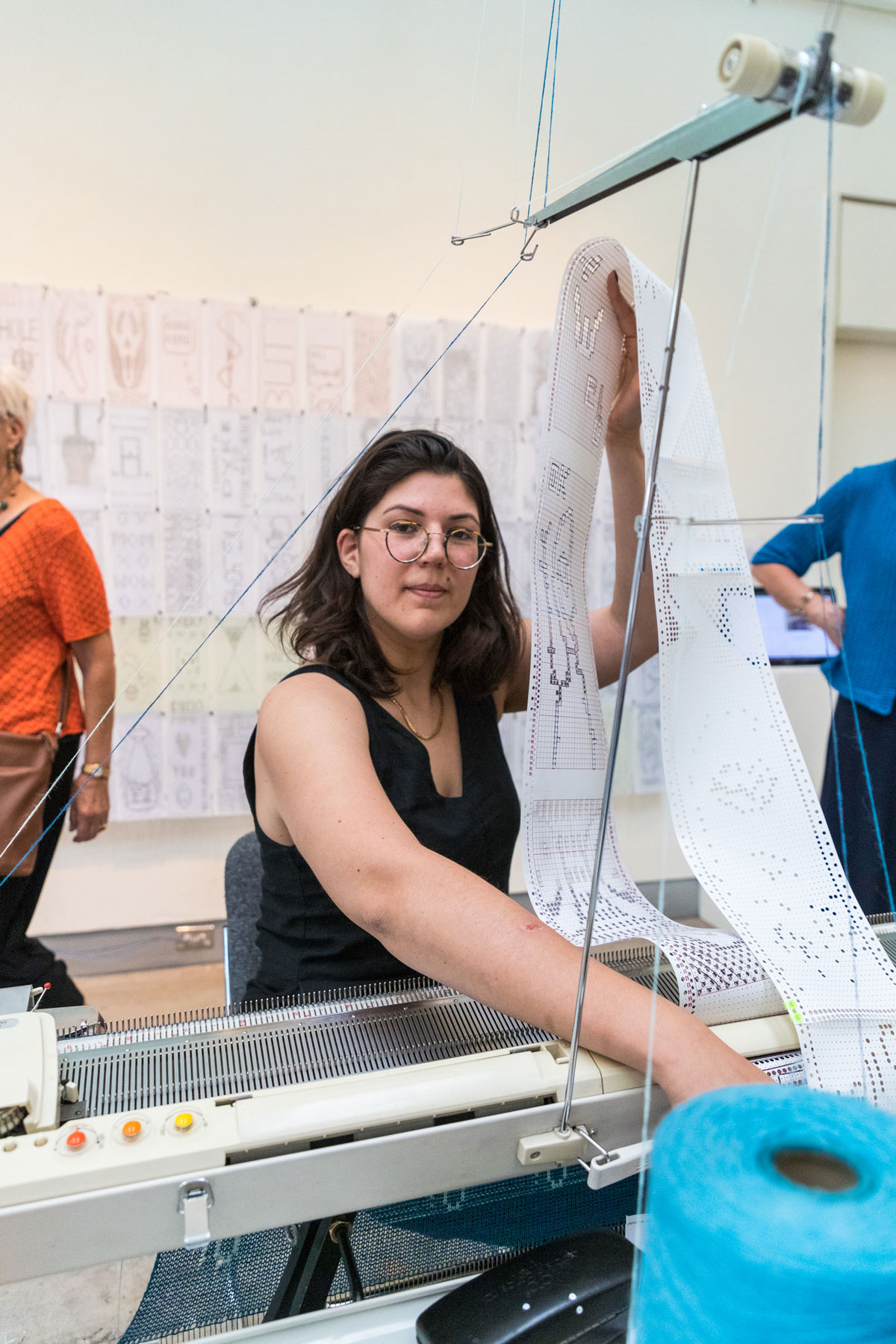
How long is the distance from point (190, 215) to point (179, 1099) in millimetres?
2603

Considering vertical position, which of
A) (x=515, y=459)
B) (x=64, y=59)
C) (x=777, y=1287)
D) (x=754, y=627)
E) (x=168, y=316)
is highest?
(x=64, y=59)

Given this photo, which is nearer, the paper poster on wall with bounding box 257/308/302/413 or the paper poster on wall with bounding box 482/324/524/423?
the paper poster on wall with bounding box 257/308/302/413

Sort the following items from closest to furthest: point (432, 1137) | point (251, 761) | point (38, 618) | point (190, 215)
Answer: point (432, 1137), point (251, 761), point (38, 618), point (190, 215)

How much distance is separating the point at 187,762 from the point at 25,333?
49.4 inches

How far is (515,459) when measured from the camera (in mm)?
2975

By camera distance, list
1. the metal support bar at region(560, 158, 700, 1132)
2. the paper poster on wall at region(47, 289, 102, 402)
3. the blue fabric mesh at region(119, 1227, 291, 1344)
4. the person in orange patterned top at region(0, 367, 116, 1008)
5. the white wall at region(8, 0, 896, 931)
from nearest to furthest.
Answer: the metal support bar at region(560, 158, 700, 1132)
the blue fabric mesh at region(119, 1227, 291, 1344)
the person in orange patterned top at region(0, 367, 116, 1008)
the white wall at region(8, 0, 896, 931)
the paper poster on wall at region(47, 289, 102, 402)

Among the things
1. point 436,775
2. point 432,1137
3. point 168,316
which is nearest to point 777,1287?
point 432,1137

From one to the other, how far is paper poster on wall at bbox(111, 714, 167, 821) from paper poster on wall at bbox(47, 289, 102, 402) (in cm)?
92

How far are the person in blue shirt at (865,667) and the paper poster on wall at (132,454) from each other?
1.77 metres

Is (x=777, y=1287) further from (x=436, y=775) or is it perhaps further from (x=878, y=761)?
(x=878, y=761)

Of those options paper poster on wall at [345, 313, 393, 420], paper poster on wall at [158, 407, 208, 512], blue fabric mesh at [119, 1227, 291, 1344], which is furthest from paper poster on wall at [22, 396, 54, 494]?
blue fabric mesh at [119, 1227, 291, 1344]

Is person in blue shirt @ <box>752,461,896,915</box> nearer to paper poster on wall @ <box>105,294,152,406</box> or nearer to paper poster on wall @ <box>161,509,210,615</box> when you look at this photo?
paper poster on wall @ <box>161,509,210,615</box>

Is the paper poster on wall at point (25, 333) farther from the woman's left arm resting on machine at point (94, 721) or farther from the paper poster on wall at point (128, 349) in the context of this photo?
the woman's left arm resting on machine at point (94, 721)

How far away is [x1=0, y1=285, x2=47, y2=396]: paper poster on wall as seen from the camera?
2.56 meters
